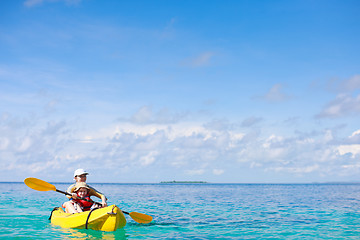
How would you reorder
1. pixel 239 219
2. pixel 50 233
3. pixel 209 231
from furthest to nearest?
1. pixel 239 219
2. pixel 209 231
3. pixel 50 233

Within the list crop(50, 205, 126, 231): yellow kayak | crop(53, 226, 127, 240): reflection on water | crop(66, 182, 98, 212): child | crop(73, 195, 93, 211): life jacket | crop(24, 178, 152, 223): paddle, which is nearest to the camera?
crop(53, 226, 127, 240): reflection on water

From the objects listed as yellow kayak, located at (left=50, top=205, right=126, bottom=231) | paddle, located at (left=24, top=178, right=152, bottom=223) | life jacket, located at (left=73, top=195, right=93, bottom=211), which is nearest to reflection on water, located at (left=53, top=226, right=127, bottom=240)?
yellow kayak, located at (left=50, top=205, right=126, bottom=231)

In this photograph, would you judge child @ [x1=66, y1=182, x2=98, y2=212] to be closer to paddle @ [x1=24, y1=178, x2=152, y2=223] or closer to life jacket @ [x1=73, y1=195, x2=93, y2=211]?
life jacket @ [x1=73, y1=195, x2=93, y2=211]

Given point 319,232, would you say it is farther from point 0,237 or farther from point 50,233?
point 0,237

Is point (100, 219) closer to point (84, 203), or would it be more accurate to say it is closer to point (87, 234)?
point (87, 234)

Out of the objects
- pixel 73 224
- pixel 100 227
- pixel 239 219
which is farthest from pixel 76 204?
pixel 239 219

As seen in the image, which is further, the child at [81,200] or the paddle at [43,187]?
the paddle at [43,187]

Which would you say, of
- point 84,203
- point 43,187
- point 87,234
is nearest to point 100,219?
point 87,234

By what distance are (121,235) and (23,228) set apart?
4672 mm

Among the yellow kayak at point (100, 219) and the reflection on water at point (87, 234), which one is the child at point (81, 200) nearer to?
the yellow kayak at point (100, 219)

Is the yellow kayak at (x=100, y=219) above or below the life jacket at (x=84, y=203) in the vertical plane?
below

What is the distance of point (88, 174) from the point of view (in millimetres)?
12359

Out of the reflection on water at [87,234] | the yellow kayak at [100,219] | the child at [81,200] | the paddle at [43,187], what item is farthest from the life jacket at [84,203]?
the paddle at [43,187]

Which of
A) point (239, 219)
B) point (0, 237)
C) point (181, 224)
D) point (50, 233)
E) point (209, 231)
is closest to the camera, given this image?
point (0, 237)
